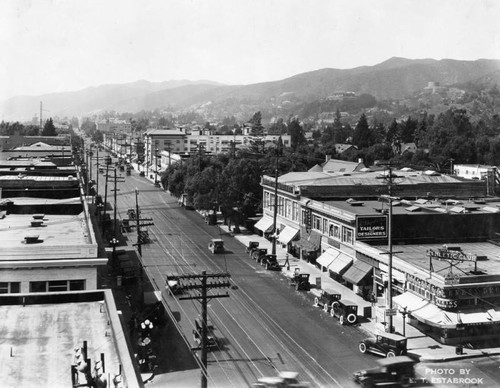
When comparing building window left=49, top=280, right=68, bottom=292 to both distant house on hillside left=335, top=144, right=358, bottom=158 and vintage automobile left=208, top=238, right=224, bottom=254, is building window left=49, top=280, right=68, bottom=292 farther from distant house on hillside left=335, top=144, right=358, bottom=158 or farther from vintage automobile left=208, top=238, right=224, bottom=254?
distant house on hillside left=335, top=144, right=358, bottom=158

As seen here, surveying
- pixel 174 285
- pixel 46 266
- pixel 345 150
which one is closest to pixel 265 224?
pixel 174 285

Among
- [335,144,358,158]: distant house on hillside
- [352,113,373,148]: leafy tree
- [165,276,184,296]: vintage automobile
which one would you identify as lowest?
[165,276,184,296]: vintage automobile

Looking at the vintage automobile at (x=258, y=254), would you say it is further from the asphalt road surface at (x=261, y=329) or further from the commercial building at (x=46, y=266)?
the commercial building at (x=46, y=266)

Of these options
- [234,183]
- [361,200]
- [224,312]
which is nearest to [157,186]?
[234,183]

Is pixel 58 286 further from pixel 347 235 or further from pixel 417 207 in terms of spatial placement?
pixel 417 207

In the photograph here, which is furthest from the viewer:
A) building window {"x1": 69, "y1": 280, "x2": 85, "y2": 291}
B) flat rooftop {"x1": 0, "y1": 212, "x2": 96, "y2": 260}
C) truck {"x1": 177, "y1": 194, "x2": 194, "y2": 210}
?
truck {"x1": 177, "y1": 194, "x2": 194, "y2": 210}

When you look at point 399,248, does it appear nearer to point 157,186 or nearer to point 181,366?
point 181,366

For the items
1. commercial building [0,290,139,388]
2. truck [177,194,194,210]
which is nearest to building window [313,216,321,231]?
truck [177,194,194,210]
